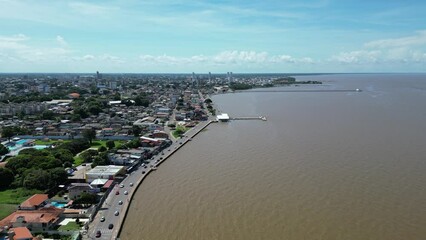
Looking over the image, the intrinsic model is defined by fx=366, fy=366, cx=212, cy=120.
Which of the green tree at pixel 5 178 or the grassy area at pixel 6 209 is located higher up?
the green tree at pixel 5 178

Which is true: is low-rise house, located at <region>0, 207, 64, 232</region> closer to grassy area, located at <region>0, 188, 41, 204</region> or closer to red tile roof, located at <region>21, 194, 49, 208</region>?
red tile roof, located at <region>21, 194, 49, 208</region>

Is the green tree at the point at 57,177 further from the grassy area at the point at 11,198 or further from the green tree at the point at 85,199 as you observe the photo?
the green tree at the point at 85,199

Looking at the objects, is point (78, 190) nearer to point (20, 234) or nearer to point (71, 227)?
point (71, 227)

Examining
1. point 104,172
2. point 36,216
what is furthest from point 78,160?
point 36,216

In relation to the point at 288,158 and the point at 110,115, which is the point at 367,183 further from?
the point at 110,115

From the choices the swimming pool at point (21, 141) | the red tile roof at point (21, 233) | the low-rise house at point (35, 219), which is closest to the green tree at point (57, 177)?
the low-rise house at point (35, 219)

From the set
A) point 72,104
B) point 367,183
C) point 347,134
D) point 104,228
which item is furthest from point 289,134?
point 72,104

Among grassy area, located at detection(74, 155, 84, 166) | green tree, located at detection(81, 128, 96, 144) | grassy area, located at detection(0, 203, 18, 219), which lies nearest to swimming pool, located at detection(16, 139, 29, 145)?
green tree, located at detection(81, 128, 96, 144)
